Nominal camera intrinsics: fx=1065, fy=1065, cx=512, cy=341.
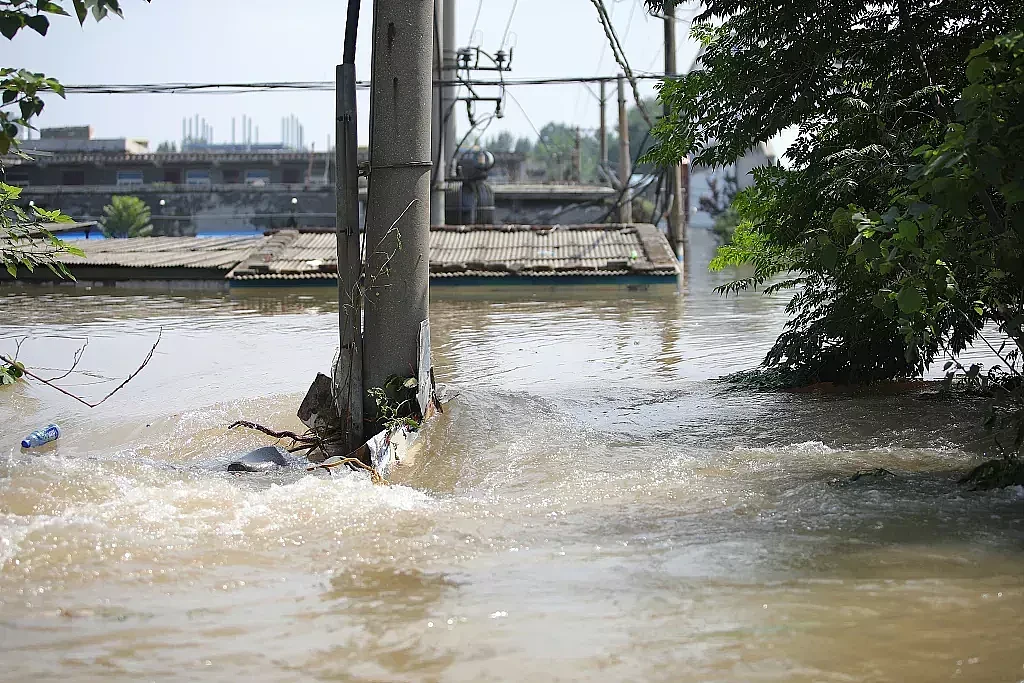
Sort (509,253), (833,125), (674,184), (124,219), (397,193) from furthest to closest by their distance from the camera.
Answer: (124,219)
(674,184)
(509,253)
(833,125)
(397,193)

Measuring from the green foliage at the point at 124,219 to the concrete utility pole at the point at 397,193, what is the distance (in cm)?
2680

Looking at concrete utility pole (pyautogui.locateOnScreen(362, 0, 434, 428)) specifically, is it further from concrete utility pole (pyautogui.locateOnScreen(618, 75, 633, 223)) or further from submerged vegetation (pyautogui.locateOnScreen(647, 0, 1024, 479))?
concrete utility pole (pyautogui.locateOnScreen(618, 75, 633, 223))

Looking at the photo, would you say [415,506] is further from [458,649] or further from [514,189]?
[514,189]

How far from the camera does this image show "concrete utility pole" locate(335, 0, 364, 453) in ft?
19.5

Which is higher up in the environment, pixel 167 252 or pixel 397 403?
pixel 167 252

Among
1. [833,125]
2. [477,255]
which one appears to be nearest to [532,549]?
[833,125]

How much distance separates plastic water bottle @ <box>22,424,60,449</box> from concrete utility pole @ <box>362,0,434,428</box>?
2062 millimetres

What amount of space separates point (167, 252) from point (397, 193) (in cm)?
1558

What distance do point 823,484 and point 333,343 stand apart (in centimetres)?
746

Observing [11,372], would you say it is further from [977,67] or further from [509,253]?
[509,253]

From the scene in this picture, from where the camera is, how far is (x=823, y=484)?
5.08 metres

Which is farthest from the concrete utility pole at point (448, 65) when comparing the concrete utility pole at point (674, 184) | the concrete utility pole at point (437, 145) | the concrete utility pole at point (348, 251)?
the concrete utility pole at point (348, 251)

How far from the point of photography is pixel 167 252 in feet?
67.3

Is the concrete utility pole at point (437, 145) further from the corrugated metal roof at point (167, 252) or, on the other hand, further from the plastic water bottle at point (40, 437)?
the plastic water bottle at point (40, 437)
